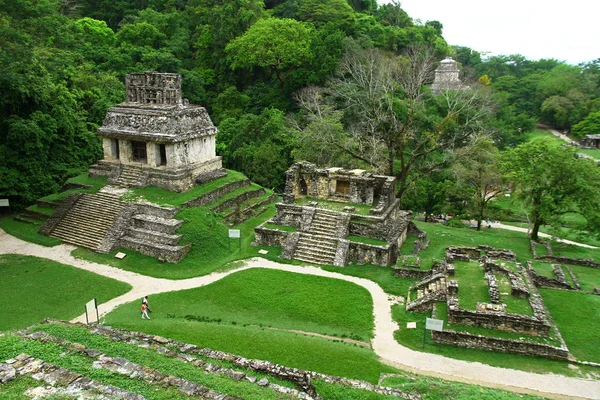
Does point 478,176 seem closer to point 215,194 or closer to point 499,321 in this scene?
point 499,321

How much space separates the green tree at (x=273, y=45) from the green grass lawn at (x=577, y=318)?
28136mm

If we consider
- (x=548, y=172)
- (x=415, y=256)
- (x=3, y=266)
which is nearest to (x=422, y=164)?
(x=548, y=172)

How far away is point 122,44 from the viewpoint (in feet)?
137

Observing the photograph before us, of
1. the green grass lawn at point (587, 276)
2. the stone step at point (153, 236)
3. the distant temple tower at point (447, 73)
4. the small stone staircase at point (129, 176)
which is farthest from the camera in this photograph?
the distant temple tower at point (447, 73)

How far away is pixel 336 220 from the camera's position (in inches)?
816

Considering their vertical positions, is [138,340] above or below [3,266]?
above

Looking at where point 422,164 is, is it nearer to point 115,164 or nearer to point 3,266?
point 115,164

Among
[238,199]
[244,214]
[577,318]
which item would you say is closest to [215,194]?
[238,199]

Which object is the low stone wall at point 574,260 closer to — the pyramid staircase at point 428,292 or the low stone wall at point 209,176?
the pyramid staircase at point 428,292

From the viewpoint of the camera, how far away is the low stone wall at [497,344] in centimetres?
1309

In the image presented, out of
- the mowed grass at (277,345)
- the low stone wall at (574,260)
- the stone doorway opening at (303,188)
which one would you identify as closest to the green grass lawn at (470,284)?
the mowed grass at (277,345)

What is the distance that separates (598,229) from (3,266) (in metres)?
24.5

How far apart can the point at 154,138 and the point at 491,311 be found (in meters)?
16.4

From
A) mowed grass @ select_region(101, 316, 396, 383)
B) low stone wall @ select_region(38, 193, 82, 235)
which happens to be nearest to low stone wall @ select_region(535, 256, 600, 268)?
mowed grass @ select_region(101, 316, 396, 383)
